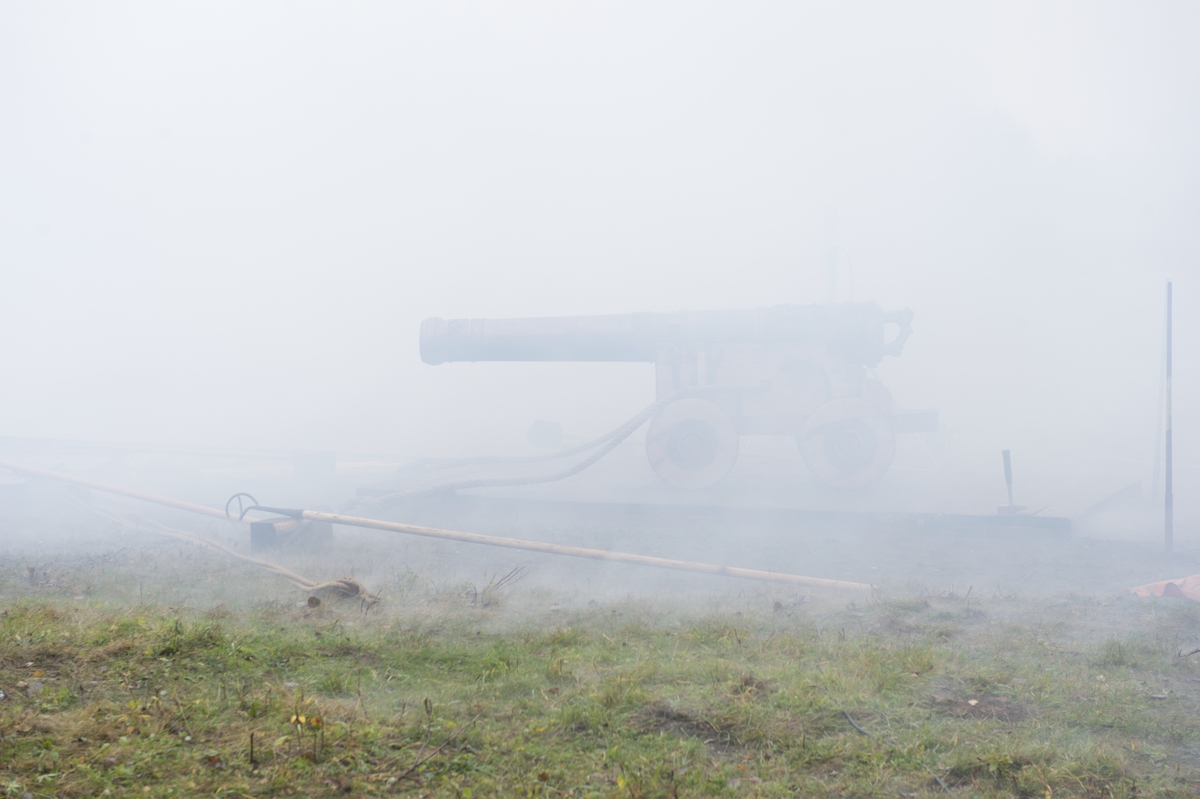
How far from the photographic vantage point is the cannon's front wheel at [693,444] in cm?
848

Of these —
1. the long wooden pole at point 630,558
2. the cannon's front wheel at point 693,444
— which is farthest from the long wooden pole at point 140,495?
the cannon's front wheel at point 693,444

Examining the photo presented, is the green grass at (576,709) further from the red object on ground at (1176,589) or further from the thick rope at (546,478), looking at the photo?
the thick rope at (546,478)

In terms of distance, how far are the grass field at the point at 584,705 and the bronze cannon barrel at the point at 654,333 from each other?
183 inches

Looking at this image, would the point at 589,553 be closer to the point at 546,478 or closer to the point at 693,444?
the point at 546,478

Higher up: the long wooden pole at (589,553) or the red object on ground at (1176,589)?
the long wooden pole at (589,553)

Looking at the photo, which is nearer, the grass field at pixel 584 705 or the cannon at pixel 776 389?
the grass field at pixel 584 705

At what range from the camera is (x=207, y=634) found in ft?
10.1

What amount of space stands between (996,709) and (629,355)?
6.80 metres

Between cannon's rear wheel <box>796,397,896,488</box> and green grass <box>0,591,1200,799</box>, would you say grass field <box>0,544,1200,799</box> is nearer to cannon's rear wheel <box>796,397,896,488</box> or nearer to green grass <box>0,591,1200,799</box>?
green grass <box>0,591,1200,799</box>

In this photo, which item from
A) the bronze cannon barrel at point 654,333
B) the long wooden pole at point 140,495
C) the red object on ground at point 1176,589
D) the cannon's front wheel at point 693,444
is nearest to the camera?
the red object on ground at point 1176,589

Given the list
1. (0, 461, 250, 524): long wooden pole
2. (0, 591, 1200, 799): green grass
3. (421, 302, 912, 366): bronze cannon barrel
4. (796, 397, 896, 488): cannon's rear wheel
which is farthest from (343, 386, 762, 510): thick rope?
(0, 591, 1200, 799): green grass

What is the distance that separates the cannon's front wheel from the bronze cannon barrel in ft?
2.52

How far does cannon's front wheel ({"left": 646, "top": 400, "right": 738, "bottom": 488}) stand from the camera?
8.48 m

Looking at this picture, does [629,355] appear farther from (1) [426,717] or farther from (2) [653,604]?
(1) [426,717]
